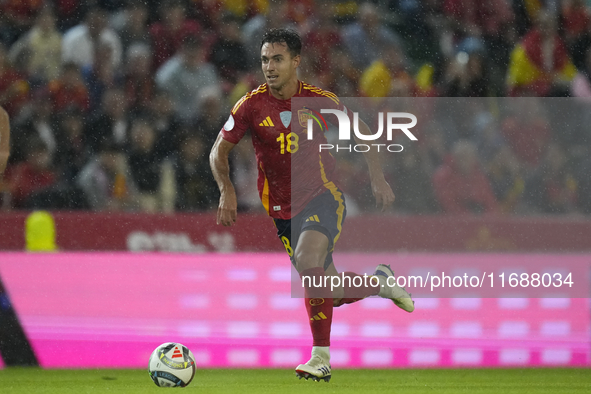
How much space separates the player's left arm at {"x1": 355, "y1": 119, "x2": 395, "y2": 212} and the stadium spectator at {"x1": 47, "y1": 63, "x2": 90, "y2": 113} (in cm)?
359

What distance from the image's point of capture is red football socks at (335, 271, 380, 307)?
6340mm

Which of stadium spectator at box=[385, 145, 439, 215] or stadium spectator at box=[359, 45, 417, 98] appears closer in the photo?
stadium spectator at box=[385, 145, 439, 215]

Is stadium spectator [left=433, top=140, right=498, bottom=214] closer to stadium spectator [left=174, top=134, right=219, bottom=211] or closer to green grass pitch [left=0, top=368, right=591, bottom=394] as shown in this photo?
green grass pitch [left=0, top=368, right=591, bottom=394]

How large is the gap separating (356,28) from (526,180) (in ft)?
Answer: 8.48

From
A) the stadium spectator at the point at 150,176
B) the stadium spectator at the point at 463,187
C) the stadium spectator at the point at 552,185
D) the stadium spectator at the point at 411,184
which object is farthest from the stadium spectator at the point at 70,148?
the stadium spectator at the point at 552,185

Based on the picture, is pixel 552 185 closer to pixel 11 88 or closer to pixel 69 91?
pixel 69 91

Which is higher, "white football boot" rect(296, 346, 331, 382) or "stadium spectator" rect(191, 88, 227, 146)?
"stadium spectator" rect(191, 88, 227, 146)

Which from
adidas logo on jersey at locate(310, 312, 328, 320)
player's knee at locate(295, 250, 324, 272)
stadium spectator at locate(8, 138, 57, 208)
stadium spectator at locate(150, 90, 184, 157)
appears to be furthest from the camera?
stadium spectator at locate(150, 90, 184, 157)

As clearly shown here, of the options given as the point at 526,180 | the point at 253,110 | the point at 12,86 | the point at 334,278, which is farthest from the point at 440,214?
the point at 12,86

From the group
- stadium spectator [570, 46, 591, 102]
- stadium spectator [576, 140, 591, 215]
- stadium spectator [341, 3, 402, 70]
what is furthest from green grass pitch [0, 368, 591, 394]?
stadium spectator [341, 3, 402, 70]

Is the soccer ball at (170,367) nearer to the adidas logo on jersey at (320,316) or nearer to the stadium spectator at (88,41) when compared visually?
the adidas logo on jersey at (320,316)

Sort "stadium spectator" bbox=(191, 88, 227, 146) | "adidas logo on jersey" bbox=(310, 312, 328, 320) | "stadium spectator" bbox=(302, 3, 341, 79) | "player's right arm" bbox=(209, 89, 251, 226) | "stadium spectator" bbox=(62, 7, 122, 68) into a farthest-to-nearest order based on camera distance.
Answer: "stadium spectator" bbox=(302, 3, 341, 79)
"stadium spectator" bbox=(62, 7, 122, 68)
"stadium spectator" bbox=(191, 88, 227, 146)
"player's right arm" bbox=(209, 89, 251, 226)
"adidas logo on jersey" bbox=(310, 312, 328, 320)

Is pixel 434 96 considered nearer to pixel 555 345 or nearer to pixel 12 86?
pixel 555 345

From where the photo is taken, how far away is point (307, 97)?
607cm
